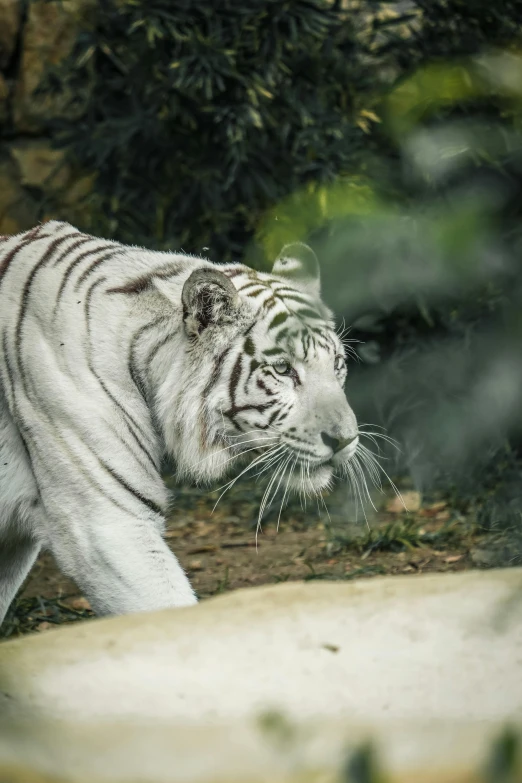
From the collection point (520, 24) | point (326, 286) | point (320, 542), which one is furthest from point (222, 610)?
point (320, 542)

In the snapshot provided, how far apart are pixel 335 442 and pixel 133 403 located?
0.56 metres

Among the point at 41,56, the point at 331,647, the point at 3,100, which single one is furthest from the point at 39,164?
the point at 331,647

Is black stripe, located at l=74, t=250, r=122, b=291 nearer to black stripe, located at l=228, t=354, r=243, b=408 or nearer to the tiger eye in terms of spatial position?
black stripe, located at l=228, t=354, r=243, b=408

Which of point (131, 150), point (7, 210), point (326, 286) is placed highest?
point (326, 286)

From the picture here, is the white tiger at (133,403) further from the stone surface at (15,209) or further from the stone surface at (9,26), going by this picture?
the stone surface at (9,26)

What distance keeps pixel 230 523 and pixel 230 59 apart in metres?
2.30

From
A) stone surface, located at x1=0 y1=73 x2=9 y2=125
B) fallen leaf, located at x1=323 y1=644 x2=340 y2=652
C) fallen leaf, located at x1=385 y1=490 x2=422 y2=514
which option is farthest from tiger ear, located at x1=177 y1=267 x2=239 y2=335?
stone surface, located at x1=0 y1=73 x2=9 y2=125

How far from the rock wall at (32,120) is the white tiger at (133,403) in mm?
3302

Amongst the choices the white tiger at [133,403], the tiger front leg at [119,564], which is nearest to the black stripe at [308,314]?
the white tiger at [133,403]

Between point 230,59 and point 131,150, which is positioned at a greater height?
point 230,59

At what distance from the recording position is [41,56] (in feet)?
20.6

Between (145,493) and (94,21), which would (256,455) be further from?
(94,21)

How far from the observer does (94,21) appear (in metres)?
5.89

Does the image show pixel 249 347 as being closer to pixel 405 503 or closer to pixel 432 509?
pixel 432 509
